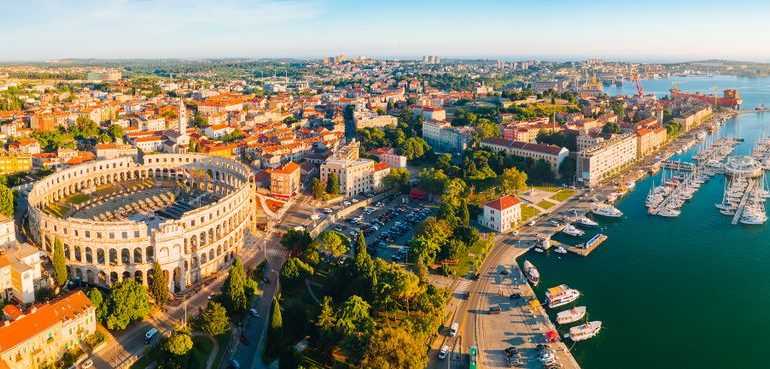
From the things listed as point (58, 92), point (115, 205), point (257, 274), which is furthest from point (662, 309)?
point (58, 92)

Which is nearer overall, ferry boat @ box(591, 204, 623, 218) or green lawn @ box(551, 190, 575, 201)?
ferry boat @ box(591, 204, 623, 218)

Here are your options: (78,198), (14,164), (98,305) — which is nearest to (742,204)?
(98,305)

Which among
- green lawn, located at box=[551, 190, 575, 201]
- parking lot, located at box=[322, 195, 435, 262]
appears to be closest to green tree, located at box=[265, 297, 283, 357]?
parking lot, located at box=[322, 195, 435, 262]

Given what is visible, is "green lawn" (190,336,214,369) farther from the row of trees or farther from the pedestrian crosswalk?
the pedestrian crosswalk

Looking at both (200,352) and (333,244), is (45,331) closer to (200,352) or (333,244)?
(200,352)

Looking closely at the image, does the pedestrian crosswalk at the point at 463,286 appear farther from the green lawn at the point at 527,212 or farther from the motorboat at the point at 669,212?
the motorboat at the point at 669,212

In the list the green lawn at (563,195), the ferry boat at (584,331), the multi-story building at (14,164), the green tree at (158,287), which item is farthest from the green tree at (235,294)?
the multi-story building at (14,164)

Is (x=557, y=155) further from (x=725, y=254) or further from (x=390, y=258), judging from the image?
(x=390, y=258)
